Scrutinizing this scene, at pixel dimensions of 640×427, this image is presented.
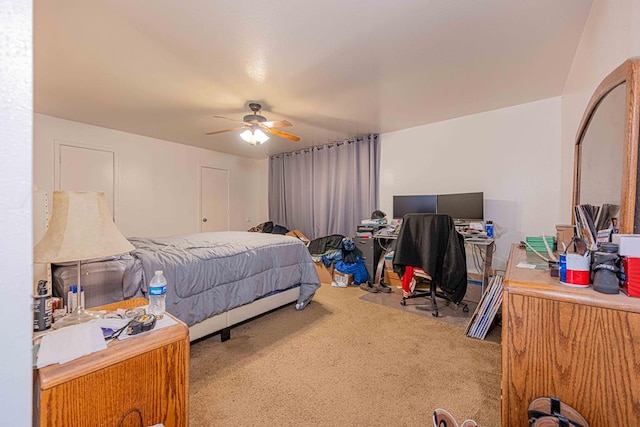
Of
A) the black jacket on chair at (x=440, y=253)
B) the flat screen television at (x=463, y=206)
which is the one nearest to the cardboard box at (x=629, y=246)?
the black jacket on chair at (x=440, y=253)

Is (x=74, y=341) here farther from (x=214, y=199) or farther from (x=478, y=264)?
(x=214, y=199)

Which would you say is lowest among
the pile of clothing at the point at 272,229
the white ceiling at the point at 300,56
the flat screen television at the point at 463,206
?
the pile of clothing at the point at 272,229

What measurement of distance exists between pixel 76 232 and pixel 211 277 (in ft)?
3.90

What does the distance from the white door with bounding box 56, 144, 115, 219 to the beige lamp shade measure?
3.04m

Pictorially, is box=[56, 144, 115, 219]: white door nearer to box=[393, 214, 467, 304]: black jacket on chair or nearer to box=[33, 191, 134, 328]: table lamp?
box=[33, 191, 134, 328]: table lamp

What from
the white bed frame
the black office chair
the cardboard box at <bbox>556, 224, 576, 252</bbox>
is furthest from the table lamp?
the black office chair

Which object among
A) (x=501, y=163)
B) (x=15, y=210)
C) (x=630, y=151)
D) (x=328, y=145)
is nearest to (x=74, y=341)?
(x=15, y=210)

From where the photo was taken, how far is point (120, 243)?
109cm

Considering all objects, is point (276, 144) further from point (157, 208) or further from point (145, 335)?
point (145, 335)

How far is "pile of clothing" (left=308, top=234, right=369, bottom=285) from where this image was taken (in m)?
3.87

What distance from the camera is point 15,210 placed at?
48 cm

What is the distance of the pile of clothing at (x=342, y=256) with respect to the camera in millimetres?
3869

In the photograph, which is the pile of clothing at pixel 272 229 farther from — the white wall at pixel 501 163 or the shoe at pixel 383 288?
the white wall at pixel 501 163

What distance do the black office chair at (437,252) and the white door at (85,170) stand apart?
379cm
